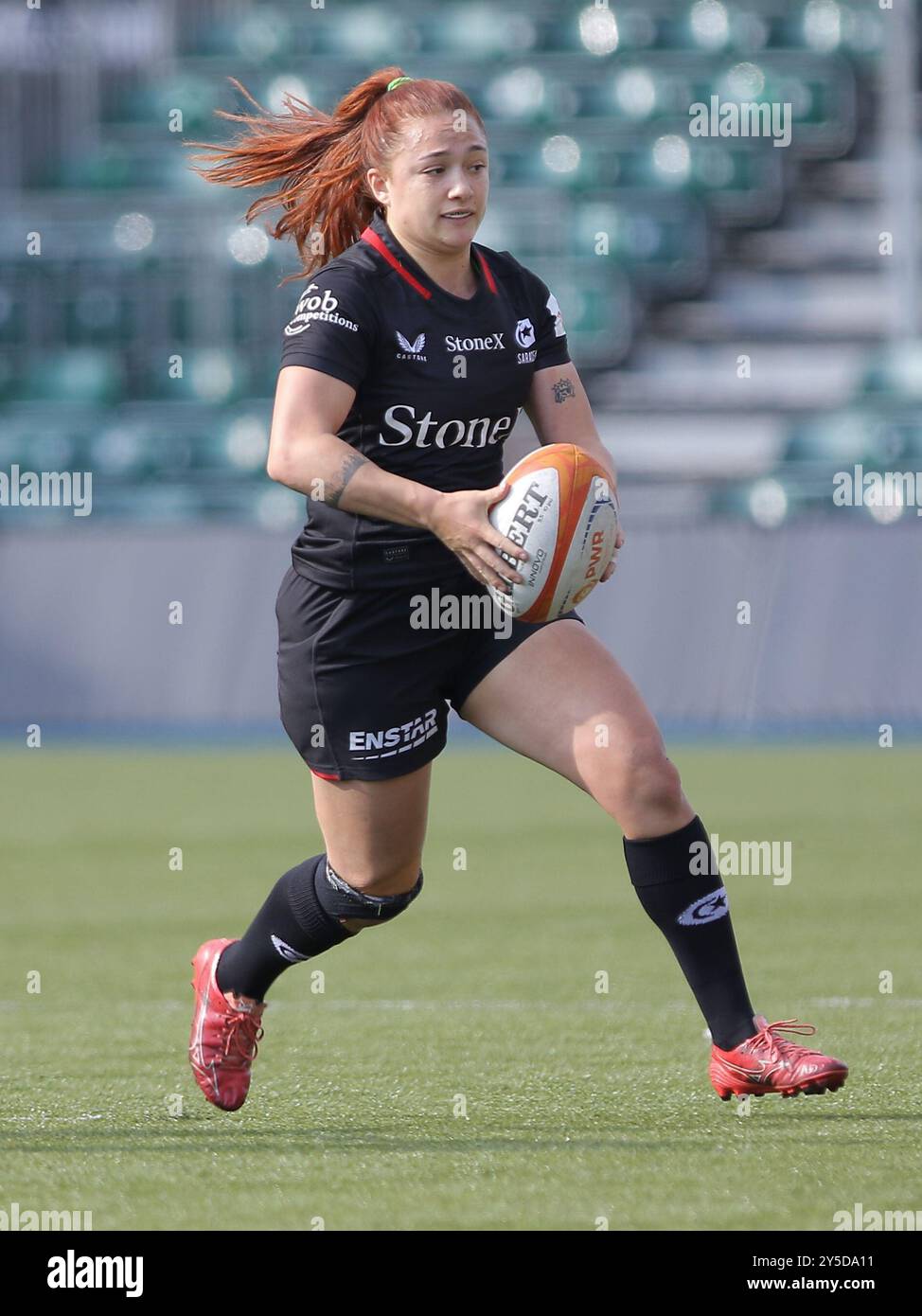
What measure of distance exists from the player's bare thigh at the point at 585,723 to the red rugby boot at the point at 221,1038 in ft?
3.03

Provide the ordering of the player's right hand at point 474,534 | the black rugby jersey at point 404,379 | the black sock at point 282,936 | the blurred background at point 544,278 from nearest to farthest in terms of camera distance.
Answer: the player's right hand at point 474,534, the black rugby jersey at point 404,379, the black sock at point 282,936, the blurred background at point 544,278

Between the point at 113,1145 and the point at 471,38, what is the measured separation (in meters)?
22.4

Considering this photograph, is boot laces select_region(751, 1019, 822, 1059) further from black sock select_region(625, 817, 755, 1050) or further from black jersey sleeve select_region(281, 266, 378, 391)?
black jersey sleeve select_region(281, 266, 378, 391)

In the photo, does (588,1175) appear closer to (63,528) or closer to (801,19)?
(63,528)

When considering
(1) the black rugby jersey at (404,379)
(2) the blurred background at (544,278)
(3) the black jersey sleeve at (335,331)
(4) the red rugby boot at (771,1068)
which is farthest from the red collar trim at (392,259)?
(2) the blurred background at (544,278)

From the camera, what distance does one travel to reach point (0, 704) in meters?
16.5

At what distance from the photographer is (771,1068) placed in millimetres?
4688

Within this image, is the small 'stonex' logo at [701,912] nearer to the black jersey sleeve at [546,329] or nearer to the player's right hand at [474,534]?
the player's right hand at [474,534]

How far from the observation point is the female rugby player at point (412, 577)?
4711mm

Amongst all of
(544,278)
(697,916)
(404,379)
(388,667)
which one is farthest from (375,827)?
(544,278)

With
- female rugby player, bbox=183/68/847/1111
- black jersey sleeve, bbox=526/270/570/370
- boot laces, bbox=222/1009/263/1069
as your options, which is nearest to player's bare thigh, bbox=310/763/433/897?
female rugby player, bbox=183/68/847/1111

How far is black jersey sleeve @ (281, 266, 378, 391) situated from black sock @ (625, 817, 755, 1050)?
47.8 inches

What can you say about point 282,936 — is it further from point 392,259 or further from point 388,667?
point 392,259
